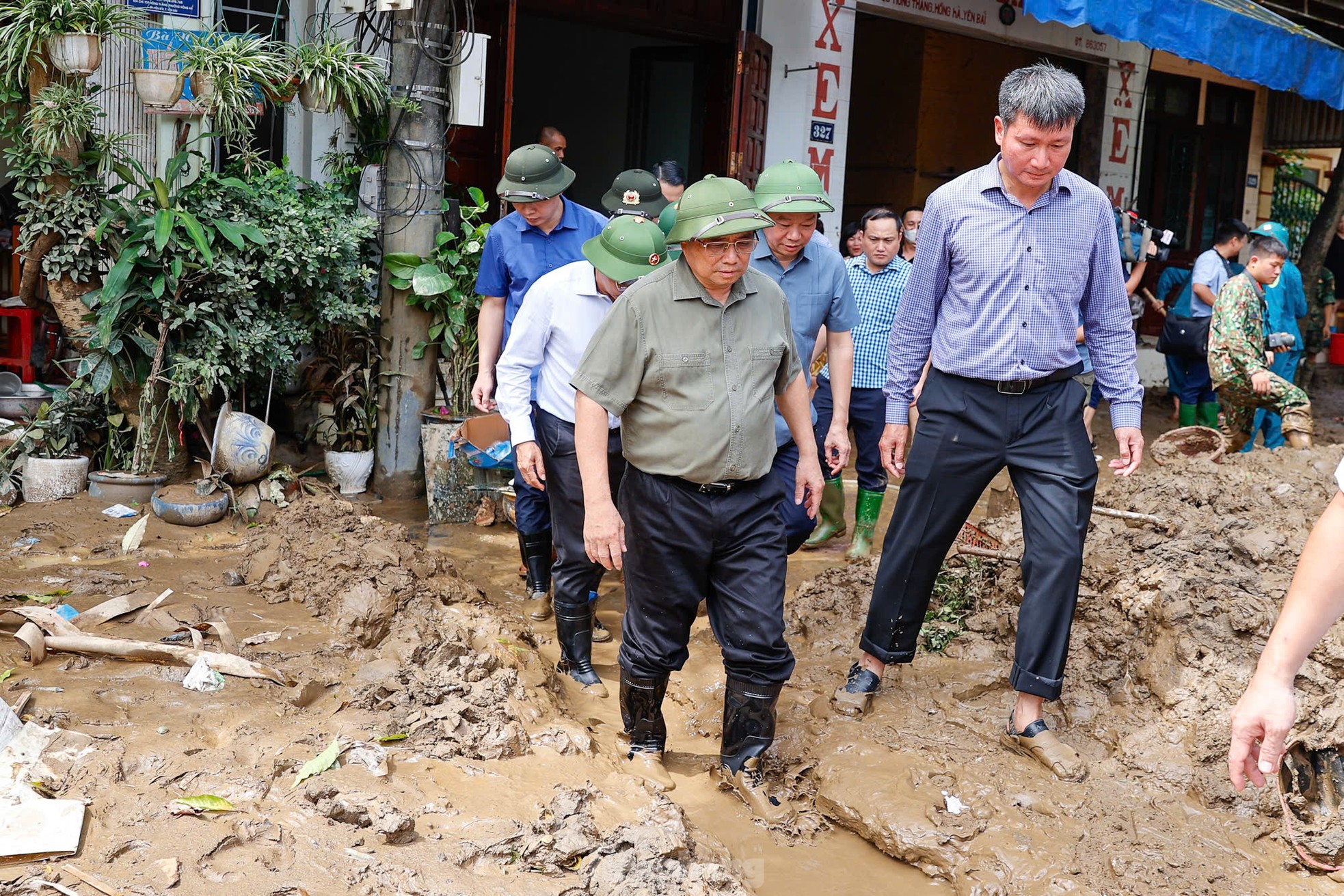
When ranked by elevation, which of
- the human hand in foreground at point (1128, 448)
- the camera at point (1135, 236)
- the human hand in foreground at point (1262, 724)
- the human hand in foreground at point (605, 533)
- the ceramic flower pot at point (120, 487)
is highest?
the camera at point (1135, 236)

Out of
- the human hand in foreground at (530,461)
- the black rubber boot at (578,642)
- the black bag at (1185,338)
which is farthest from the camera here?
the black bag at (1185,338)

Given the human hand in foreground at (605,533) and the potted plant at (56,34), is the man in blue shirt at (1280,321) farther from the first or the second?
the potted plant at (56,34)

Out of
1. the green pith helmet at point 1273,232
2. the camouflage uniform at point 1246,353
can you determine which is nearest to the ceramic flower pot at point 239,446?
the camouflage uniform at point 1246,353

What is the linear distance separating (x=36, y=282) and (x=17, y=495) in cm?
113

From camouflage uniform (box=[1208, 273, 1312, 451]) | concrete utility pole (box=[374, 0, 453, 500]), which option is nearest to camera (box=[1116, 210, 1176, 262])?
camouflage uniform (box=[1208, 273, 1312, 451])

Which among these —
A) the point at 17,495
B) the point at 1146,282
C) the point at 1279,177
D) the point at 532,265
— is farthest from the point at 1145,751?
the point at 1279,177

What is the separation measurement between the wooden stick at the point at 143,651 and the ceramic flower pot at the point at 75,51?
10.1 ft

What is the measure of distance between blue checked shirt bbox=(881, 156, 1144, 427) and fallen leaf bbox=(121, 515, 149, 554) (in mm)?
3929

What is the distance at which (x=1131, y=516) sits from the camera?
5336mm

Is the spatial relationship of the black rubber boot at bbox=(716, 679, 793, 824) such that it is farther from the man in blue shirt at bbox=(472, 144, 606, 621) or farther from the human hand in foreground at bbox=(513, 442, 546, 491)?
the man in blue shirt at bbox=(472, 144, 606, 621)

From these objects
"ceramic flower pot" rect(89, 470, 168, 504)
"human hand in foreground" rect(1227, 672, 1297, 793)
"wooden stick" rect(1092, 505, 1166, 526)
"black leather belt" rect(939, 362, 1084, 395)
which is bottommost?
"ceramic flower pot" rect(89, 470, 168, 504)

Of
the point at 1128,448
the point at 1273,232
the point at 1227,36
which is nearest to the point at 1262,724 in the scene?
the point at 1128,448

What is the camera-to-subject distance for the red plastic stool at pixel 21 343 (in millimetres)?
7570

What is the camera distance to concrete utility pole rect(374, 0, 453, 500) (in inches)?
274
